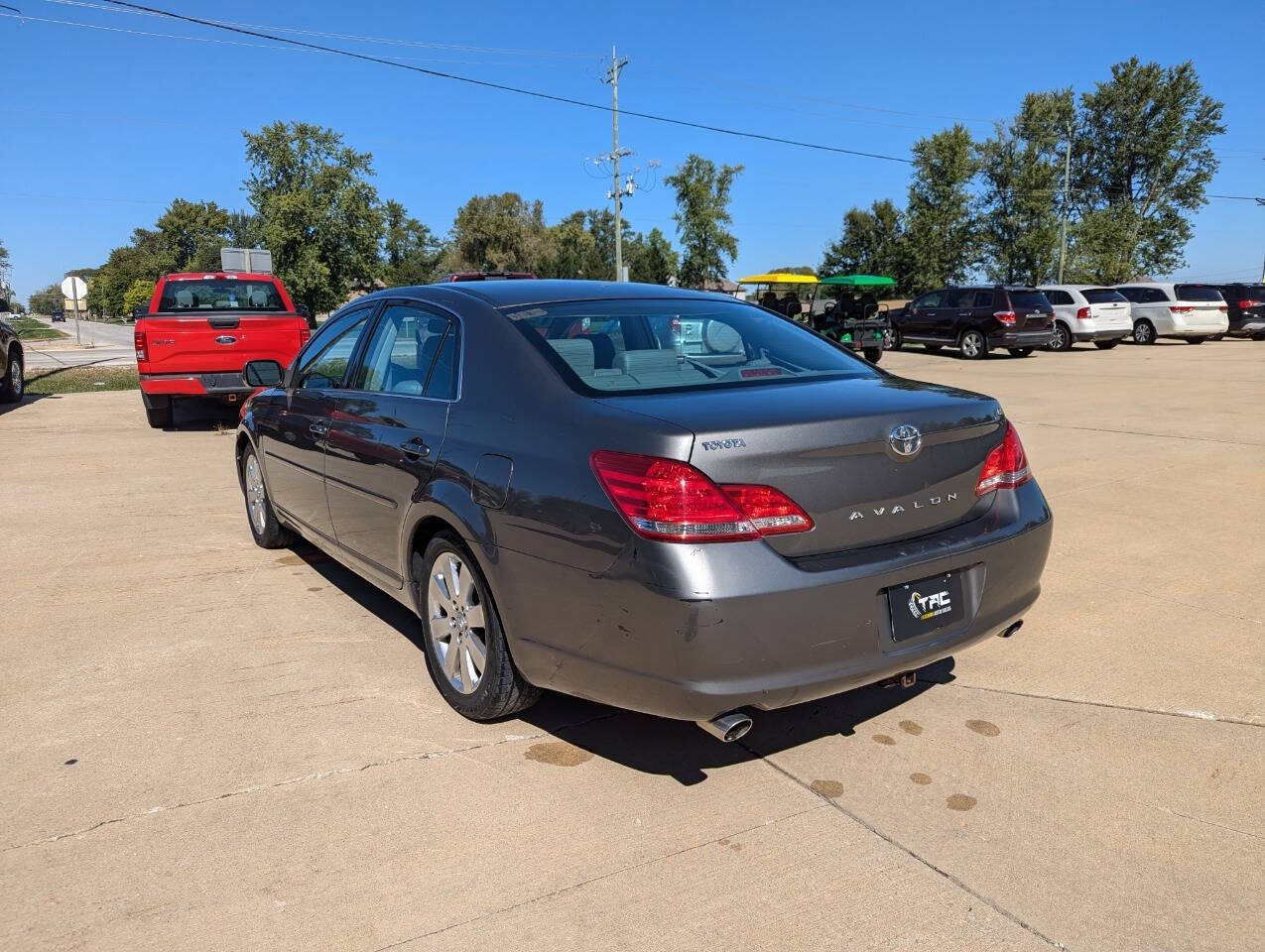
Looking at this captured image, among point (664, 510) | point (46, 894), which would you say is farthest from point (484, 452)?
point (46, 894)

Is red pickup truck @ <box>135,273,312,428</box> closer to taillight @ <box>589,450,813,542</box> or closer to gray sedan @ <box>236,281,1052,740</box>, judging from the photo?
gray sedan @ <box>236,281,1052,740</box>

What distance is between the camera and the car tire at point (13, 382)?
1390 cm

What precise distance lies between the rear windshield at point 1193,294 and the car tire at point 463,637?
95.4 ft

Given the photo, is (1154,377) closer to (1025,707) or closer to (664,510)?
(1025,707)

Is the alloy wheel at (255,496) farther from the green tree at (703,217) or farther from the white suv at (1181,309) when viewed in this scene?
the green tree at (703,217)

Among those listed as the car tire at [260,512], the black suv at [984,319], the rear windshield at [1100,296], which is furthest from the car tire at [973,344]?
the car tire at [260,512]

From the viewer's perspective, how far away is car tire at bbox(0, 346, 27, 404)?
13.9 m

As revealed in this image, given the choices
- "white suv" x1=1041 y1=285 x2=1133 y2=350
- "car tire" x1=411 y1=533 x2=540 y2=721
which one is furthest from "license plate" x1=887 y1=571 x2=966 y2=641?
"white suv" x1=1041 y1=285 x2=1133 y2=350

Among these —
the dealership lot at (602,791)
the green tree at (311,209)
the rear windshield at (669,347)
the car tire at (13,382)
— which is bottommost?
the dealership lot at (602,791)

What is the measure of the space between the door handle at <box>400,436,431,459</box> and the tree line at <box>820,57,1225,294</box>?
53674 millimetres

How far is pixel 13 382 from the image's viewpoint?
14.2m

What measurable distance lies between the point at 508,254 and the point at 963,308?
55.5 meters

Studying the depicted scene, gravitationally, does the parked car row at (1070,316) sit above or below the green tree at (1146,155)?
below

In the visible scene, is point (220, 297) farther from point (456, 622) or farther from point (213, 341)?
point (456, 622)
